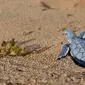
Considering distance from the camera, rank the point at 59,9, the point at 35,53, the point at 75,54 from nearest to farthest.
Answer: the point at 75,54
the point at 35,53
the point at 59,9

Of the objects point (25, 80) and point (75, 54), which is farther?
point (75, 54)

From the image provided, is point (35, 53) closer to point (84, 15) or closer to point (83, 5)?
point (84, 15)

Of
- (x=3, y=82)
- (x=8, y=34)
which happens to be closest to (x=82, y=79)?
(x=3, y=82)

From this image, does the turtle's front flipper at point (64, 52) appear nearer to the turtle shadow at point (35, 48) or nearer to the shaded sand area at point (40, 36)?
the shaded sand area at point (40, 36)

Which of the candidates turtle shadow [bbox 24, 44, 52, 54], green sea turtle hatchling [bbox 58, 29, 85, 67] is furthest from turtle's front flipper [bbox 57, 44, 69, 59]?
turtle shadow [bbox 24, 44, 52, 54]

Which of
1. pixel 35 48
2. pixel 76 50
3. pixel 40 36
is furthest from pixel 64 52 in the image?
pixel 40 36
